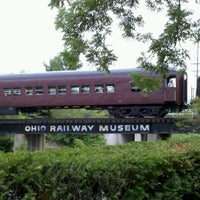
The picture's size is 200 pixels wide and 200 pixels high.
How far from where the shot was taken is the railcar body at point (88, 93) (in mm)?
23750

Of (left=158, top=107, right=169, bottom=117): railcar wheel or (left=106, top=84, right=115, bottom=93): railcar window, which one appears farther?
(left=158, top=107, right=169, bottom=117): railcar wheel

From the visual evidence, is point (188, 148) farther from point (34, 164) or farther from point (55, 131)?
point (55, 131)

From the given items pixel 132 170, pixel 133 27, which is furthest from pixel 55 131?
pixel 132 170

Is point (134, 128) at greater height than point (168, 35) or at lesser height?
lesser

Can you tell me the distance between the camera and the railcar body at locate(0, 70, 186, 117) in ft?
77.9

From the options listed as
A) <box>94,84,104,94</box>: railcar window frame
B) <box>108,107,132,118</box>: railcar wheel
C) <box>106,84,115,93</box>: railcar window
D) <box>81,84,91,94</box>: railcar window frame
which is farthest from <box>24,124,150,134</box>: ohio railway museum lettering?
<box>81,84,91,94</box>: railcar window frame

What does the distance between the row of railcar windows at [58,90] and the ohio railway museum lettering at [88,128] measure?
266 cm

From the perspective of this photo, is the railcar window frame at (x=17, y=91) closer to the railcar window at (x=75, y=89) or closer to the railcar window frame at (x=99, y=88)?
the railcar window at (x=75, y=89)

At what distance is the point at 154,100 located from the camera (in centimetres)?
2370

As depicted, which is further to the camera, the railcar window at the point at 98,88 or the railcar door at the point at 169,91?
the railcar window at the point at 98,88

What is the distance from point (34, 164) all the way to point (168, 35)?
14.3 ft

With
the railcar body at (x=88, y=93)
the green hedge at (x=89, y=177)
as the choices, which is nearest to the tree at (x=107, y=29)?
the green hedge at (x=89, y=177)

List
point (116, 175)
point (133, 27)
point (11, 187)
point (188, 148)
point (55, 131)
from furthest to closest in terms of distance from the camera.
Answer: point (55, 131) → point (133, 27) → point (188, 148) → point (116, 175) → point (11, 187)

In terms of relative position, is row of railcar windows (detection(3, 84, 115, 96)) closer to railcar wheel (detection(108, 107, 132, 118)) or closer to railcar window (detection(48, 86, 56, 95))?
railcar window (detection(48, 86, 56, 95))
